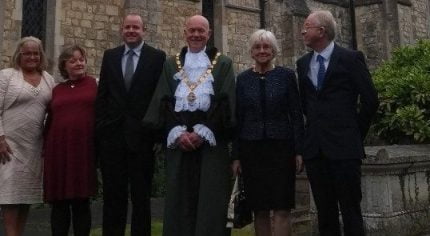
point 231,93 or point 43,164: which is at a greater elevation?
point 231,93

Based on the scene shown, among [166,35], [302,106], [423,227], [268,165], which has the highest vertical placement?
[166,35]

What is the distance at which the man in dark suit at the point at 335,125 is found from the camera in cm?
366

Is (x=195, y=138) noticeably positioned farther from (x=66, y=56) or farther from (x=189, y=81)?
(x=66, y=56)

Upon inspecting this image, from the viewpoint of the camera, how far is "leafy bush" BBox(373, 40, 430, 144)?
6211 mm

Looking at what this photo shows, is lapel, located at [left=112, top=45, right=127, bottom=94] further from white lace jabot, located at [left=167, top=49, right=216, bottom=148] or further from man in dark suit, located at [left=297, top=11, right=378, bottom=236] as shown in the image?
man in dark suit, located at [left=297, top=11, right=378, bottom=236]

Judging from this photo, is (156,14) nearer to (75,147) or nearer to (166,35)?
(166,35)

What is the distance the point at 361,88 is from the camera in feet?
12.1

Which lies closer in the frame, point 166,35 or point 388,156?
point 388,156

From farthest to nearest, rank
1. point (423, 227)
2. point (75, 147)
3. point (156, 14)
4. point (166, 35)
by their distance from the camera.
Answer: point (166, 35)
point (156, 14)
point (423, 227)
point (75, 147)

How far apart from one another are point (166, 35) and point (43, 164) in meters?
8.70

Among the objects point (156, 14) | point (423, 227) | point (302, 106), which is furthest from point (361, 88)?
point (156, 14)

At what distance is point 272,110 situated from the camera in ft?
Result: 13.0

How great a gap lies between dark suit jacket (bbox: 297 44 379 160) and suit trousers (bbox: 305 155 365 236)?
0.29 feet

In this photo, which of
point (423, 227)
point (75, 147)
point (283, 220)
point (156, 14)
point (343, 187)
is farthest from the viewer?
point (156, 14)
